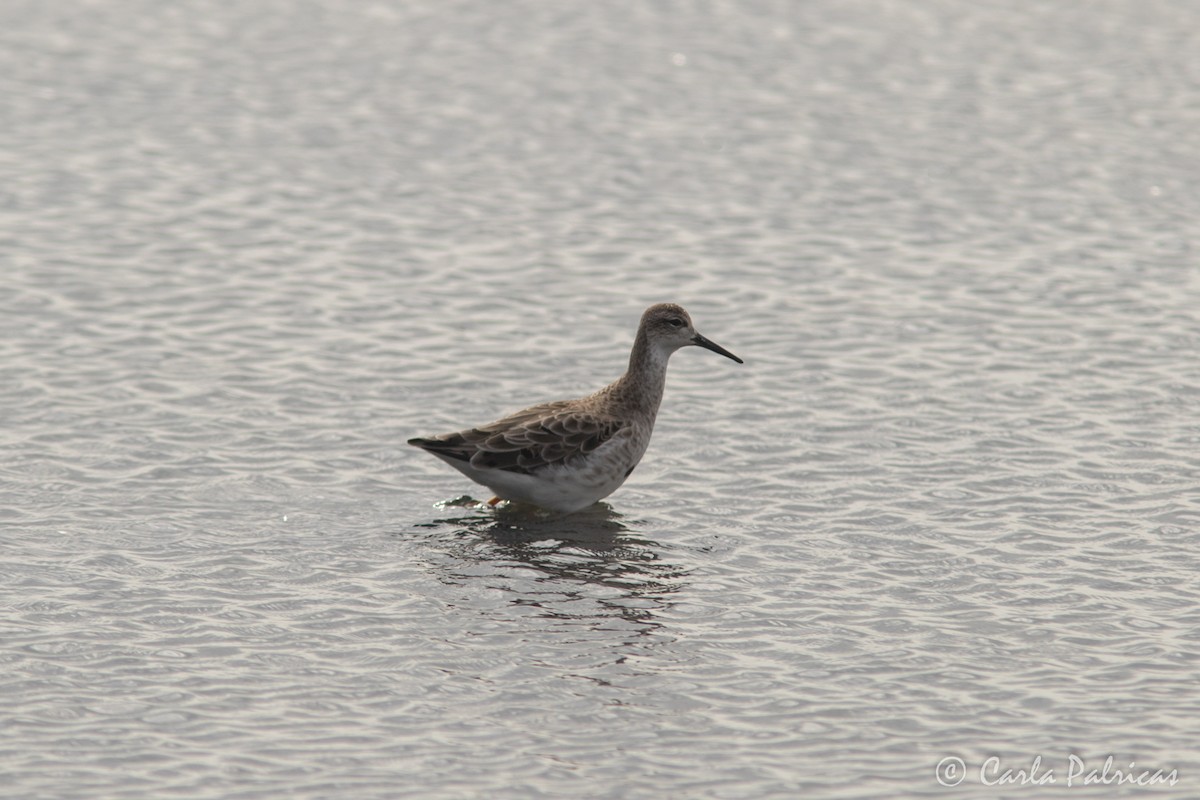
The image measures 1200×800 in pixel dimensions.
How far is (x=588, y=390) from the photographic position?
20.5m

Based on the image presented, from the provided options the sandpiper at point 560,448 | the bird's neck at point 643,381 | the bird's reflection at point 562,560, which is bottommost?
the bird's reflection at point 562,560

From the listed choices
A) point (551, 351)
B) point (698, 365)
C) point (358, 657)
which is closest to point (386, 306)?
point (551, 351)

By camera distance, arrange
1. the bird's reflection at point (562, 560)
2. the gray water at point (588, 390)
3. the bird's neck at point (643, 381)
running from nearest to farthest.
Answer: the gray water at point (588, 390)
the bird's reflection at point (562, 560)
the bird's neck at point (643, 381)

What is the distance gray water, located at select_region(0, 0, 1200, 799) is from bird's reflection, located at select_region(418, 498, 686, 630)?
59 mm

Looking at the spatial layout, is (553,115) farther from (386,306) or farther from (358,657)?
(358,657)

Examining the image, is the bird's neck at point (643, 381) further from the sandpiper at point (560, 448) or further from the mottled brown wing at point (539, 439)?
the mottled brown wing at point (539, 439)

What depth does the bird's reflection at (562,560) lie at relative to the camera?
15102 millimetres

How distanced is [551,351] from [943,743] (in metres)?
10.2

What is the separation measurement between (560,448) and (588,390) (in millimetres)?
3602

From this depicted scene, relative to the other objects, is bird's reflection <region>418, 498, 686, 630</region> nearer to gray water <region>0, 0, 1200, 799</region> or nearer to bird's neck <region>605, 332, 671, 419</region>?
gray water <region>0, 0, 1200, 799</region>

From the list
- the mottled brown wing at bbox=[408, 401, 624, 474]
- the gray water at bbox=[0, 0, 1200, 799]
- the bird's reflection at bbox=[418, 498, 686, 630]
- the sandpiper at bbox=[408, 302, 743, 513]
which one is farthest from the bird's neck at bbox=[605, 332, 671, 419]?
the bird's reflection at bbox=[418, 498, 686, 630]

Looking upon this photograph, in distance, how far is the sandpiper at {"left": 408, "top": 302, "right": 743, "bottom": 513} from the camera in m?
16.8

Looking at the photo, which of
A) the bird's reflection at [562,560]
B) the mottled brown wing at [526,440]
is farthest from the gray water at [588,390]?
the mottled brown wing at [526,440]

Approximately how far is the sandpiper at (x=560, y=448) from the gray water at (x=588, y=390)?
44cm
